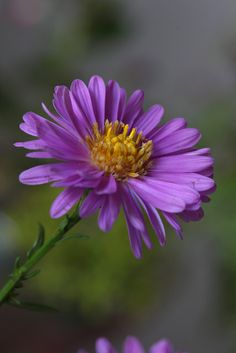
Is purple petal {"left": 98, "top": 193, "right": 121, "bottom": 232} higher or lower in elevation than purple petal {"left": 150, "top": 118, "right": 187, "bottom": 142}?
lower

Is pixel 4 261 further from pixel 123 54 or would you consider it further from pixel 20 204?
pixel 123 54

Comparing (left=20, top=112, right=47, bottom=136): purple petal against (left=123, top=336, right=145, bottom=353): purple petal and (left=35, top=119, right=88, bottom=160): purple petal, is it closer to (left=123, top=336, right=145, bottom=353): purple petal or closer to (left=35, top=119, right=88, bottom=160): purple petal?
(left=35, top=119, right=88, bottom=160): purple petal

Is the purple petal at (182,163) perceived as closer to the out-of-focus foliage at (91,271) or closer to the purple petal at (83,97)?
the purple petal at (83,97)

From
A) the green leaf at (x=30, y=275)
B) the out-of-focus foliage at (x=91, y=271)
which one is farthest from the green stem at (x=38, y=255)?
the out-of-focus foliage at (x=91, y=271)

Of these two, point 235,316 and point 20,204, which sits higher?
point 20,204

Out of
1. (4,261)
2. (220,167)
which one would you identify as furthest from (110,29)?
(4,261)

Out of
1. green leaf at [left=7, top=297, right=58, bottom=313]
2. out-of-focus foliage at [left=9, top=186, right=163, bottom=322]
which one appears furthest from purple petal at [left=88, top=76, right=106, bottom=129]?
out-of-focus foliage at [left=9, top=186, right=163, bottom=322]
